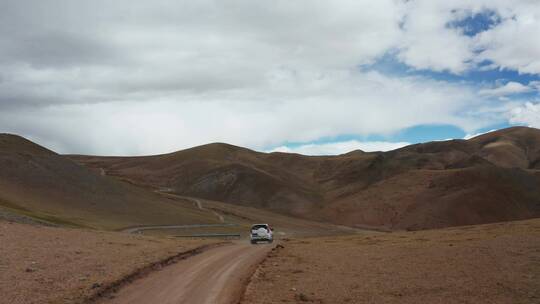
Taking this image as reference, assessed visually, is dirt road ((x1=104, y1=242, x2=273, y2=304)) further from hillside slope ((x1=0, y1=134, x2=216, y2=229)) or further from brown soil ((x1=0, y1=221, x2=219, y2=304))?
hillside slope ((x1=0, y1=134, x2=216, y2=229))

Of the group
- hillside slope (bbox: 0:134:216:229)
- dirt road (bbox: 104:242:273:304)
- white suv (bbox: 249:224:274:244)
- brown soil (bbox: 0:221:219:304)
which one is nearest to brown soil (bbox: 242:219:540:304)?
dirt road (bbox: 104:242:273:304)

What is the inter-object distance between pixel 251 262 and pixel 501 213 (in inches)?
4680

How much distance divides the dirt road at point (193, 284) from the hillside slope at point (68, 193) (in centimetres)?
5017

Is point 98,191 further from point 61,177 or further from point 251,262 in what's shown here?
point 251,262

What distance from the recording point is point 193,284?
2105 centimetres

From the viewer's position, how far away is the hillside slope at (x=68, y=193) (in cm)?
8556

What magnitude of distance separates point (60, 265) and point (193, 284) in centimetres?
674

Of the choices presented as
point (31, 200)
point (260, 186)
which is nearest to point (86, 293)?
point (31, 200)

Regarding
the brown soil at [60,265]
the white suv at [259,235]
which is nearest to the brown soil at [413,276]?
the brown soil at [60,265]

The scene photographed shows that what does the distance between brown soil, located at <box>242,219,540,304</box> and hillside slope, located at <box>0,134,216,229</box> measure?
2116 inches

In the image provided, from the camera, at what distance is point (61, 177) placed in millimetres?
105750

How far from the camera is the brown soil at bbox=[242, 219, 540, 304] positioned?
1770 cm

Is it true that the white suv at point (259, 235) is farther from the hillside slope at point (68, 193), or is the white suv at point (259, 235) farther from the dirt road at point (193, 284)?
the hillside slope at point (68, 193)

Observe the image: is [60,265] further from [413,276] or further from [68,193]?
[68,193]
